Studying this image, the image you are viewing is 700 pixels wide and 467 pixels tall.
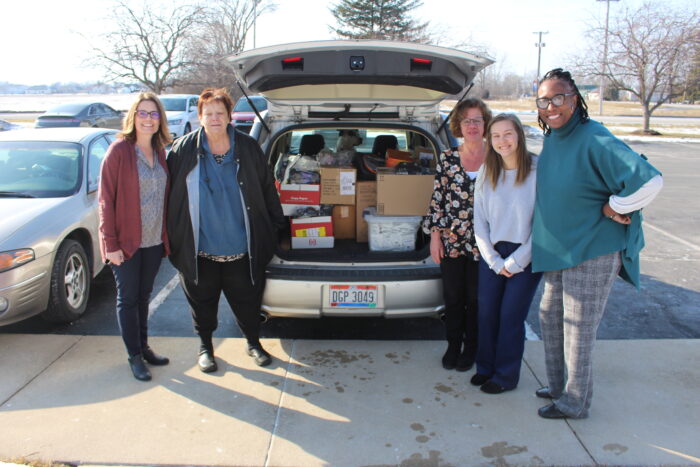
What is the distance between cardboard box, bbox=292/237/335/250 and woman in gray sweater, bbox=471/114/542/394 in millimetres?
1244

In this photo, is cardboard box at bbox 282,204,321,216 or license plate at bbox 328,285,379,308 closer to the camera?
license plate at bbox 328,285,379,308

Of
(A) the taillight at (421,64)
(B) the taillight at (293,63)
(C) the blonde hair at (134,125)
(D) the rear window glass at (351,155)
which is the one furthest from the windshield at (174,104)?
(A) the taillight at (421,64)

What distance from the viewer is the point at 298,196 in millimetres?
4066

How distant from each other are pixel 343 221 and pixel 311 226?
0.32 m

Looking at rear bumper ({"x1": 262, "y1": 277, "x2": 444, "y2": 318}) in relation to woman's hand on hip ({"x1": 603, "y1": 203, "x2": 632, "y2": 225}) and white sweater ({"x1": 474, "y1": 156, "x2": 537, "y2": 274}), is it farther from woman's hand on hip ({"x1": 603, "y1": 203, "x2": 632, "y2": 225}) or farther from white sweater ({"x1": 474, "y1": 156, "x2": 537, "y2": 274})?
woman's hand on hip ({"x1": 603, "y1": 203, "x2": 632, "y2": 225})

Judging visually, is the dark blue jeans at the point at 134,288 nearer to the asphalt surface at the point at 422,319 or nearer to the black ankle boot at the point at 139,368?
the black ankle boot at the point at 139,368

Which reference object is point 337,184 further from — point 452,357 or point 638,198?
point 638,198

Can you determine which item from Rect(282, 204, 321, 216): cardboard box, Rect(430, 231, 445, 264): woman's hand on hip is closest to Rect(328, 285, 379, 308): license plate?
Rect(430, 231, 445, 264): woman's hand on hip

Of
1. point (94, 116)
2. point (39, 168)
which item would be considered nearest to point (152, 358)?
point (39, 168)

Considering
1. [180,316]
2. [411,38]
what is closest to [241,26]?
[411,38]

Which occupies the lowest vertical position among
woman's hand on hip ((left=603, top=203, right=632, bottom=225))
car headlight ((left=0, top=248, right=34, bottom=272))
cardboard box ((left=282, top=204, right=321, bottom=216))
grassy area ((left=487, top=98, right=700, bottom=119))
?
car headlight ((left=0, top=248, right=34, bottom=272))

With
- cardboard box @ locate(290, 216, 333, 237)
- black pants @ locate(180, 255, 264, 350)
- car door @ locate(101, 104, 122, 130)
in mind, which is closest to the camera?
black pants @ locate(180, 255, 264, 350)

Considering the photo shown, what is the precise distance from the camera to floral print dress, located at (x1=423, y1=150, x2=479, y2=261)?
3.22 meters

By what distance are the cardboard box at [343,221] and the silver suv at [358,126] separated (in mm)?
47
